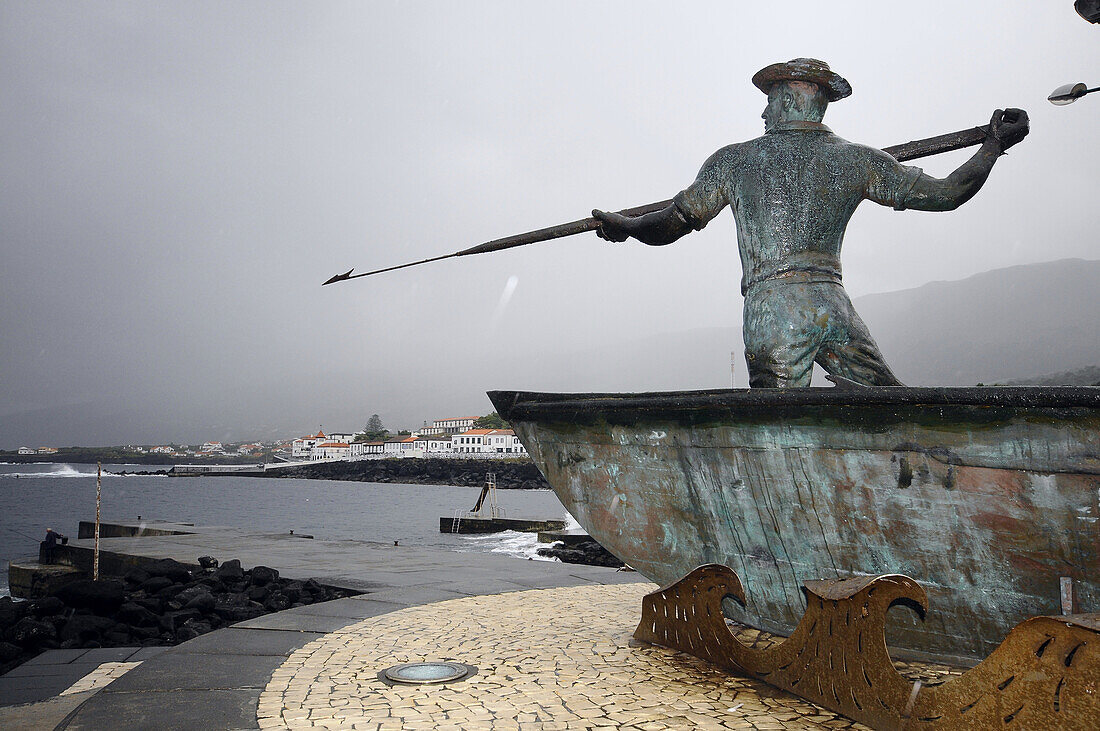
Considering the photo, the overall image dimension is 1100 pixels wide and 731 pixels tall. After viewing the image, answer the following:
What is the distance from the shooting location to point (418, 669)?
3.75 meters

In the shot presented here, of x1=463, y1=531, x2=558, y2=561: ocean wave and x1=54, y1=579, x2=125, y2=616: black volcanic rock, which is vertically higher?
x1=54, y1=579, x2=125, y2=616: black volcanic rock

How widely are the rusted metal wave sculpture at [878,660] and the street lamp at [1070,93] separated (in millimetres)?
3190

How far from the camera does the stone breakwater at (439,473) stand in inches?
3553

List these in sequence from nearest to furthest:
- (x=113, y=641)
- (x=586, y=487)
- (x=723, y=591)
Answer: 1. (x=723, y=591)
2. (x=586, y=487)
3. (x=113, y=641)

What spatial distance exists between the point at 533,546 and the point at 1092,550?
1602 cm

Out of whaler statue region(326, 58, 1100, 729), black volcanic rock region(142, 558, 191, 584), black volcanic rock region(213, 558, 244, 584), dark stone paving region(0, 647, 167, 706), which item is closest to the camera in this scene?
whaler statue region(326, 58, 1100, 729)

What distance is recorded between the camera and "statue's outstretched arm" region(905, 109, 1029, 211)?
11.1 ft

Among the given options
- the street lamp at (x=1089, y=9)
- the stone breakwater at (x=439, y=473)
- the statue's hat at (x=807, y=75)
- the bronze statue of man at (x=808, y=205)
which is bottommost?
the stone breakwater at (x=439, y=473)

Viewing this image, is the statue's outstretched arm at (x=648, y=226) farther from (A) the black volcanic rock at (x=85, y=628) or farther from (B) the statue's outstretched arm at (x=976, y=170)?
(A) the black volcanic rock at (x=85, y=628)

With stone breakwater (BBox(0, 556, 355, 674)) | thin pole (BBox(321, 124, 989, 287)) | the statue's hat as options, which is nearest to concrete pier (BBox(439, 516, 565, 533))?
stone breakwater (BBox(0, 556, 355, 674))

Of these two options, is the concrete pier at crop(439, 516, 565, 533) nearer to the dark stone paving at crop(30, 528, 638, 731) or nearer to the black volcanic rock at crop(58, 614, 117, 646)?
the dark stone paving at crop(30, 528, 638, 731)

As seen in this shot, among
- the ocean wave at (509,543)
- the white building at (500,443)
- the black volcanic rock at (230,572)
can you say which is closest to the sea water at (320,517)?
the ocean wave at (509,543)

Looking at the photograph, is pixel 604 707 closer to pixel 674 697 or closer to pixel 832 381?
pixel 674 697

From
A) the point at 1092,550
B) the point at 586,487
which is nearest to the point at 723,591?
the point at 586,487
